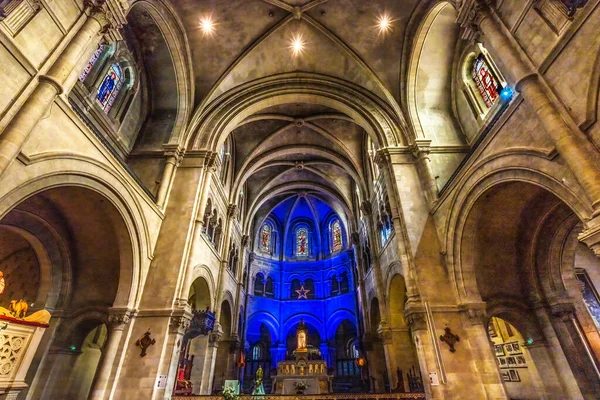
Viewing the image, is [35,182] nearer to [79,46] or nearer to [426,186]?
[79,46]

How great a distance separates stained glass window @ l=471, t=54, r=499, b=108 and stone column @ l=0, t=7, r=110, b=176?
40.7ft

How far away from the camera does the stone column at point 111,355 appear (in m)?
8.05

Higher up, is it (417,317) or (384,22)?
(384,22)

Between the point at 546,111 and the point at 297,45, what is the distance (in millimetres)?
11444

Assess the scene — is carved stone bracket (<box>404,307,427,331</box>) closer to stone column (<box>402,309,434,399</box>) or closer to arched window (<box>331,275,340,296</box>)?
stone column (<box>402,309,434,399</box>)

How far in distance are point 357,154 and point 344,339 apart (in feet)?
50.2

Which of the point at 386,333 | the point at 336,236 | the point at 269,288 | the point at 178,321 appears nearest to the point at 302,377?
the point at 386,333

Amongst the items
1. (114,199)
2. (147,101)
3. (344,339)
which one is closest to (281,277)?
(344,339)

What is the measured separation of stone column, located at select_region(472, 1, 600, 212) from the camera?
4.76 metres

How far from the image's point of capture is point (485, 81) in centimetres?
1148

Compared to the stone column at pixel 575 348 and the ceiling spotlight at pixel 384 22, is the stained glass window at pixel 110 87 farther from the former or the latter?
the stone column at pixel 575 348

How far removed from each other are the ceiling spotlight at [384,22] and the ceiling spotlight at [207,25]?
7.23 metres

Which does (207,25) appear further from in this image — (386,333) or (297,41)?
(386,333)

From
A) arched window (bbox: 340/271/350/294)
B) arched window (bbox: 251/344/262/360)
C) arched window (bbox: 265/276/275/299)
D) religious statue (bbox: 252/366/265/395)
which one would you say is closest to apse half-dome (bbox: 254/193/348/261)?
arched window (bbox: 265/276/275/299)
